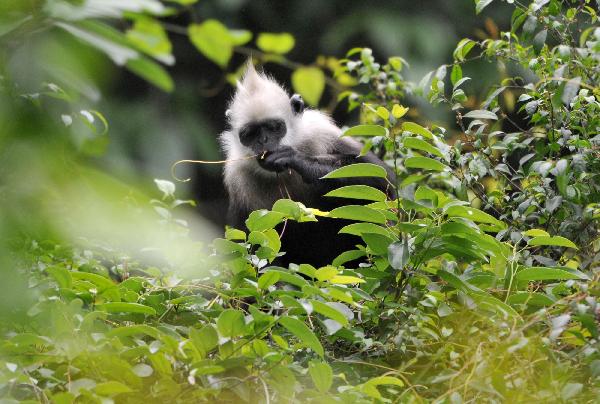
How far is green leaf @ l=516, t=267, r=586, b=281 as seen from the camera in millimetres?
2201

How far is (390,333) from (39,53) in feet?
5.48

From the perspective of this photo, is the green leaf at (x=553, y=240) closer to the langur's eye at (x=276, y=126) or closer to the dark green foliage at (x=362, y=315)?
the dark green foliage at (x=362, y=315)

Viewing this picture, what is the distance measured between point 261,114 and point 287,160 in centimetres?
63

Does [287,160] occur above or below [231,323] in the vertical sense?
below

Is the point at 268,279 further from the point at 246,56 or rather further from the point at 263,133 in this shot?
the point at 246,56

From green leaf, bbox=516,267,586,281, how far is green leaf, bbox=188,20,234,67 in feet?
5.17

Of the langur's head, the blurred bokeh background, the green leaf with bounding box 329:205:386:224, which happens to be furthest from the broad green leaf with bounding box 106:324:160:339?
the langur's head

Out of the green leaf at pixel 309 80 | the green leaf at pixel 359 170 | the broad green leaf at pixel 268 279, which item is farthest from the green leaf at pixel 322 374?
the green leaf at pixel 309 80

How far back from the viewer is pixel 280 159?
476 cm

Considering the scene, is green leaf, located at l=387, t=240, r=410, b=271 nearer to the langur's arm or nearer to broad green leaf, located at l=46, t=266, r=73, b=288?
broad green leaf, located at l=46, t=266, r=73, b=288

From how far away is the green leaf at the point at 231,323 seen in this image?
6.04 feet

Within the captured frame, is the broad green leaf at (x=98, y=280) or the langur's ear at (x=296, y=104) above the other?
the broad green leaf at (x=98, y=280)

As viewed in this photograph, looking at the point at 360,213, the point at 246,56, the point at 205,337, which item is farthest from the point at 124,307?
the point at 246,56

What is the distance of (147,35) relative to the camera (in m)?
0.82
